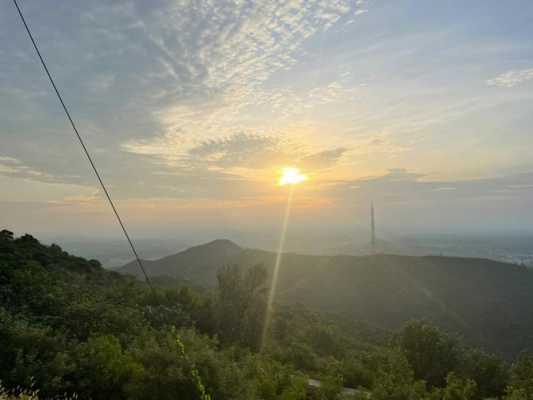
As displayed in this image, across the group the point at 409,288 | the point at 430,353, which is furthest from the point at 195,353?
the point at 409,288

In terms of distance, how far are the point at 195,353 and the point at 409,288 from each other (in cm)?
7785

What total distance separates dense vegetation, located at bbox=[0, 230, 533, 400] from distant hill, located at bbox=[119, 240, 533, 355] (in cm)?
3632

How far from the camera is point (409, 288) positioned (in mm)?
76375

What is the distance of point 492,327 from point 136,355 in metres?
67.6

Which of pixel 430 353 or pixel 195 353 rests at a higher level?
pixel 195 353

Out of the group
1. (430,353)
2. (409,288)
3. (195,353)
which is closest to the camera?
(195,353)

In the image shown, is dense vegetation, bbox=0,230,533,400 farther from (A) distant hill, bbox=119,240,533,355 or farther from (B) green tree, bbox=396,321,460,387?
(A) distant hill, bbox=119,240,533,355

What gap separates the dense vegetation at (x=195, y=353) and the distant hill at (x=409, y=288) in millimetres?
36324

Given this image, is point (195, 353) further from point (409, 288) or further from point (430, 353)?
point (409, 288)

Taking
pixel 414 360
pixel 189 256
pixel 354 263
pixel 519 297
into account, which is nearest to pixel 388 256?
pixel 354 263

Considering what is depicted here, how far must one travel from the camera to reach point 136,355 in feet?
25.1

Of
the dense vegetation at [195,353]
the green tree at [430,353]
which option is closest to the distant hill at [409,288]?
the dense vegetation at [195,353]

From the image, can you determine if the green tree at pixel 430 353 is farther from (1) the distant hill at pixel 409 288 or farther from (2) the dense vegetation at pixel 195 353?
(1) the distant hill at pixel 409 288

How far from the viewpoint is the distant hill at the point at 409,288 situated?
2356 inches
